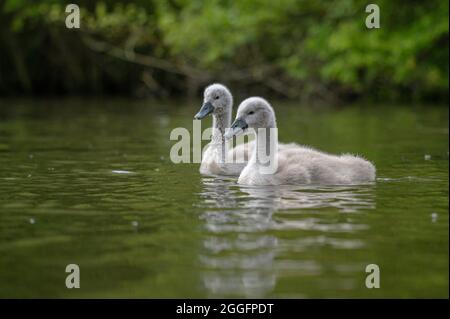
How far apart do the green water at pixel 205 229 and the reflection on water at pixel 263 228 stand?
1cm

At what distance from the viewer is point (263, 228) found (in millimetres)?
8727

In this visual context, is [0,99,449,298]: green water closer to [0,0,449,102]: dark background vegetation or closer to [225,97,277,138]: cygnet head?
[225,97,277,138]: cygnet head

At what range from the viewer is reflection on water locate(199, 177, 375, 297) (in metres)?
7.05

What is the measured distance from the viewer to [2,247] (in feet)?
26.5

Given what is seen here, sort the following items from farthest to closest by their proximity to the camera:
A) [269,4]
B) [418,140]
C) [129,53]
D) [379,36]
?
[129,53] < [269,4] < [379,36] < [418,140]

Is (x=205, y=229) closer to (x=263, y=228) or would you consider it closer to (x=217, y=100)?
(x=263, y=228)

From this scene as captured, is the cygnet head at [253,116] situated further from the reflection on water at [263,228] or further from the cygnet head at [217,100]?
the cygnet head at [217,100]

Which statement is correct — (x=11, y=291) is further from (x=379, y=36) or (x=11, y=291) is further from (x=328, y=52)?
(x=328, y=52)

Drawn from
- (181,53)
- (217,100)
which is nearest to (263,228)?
(217,100)

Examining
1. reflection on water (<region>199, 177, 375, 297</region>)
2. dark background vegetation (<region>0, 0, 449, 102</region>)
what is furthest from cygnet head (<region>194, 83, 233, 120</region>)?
dark background vegetation (<region>0, 0, 449, 102</region>)

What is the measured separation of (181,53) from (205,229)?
2858 cm

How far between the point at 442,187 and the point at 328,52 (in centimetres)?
1643

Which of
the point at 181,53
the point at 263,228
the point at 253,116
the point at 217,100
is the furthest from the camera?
the point at 181,53
